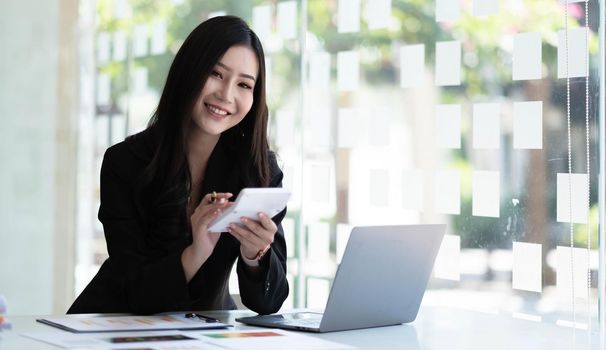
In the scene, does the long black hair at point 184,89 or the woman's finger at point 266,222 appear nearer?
the woman's finger at point 266,222

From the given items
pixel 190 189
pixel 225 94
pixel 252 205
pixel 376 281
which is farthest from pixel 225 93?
pixel 376 281

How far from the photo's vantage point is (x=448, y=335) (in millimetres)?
2039

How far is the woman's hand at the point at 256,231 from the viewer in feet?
6.72

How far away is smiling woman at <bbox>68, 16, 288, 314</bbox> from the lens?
2191mm

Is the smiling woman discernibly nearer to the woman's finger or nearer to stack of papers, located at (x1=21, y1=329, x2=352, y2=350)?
the woman's finger

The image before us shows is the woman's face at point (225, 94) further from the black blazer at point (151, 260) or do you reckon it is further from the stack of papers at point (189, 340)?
the stack of papers at point (189, 340)

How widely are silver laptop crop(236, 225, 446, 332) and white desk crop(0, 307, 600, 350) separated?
1.2 inches

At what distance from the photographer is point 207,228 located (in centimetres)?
212

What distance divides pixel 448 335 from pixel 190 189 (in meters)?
0.77

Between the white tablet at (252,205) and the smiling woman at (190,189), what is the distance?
5.4 inches

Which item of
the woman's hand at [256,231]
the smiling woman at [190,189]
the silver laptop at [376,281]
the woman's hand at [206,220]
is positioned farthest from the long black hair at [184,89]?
the silver laptop at [376,281]

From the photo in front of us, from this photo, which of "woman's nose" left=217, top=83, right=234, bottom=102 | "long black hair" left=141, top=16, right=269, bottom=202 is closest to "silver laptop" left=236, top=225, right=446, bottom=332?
"long black hair" left=141, top=16, right=269, bottom=202

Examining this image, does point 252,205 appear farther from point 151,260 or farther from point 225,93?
point 225,93

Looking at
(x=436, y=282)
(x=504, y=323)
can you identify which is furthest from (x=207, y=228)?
(x=436, y=282)
